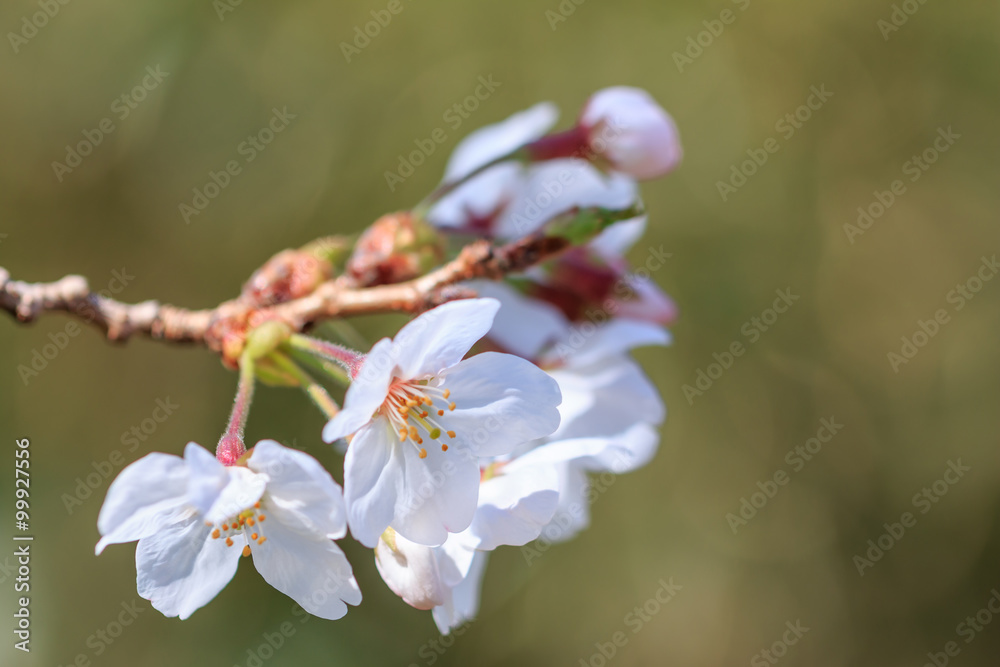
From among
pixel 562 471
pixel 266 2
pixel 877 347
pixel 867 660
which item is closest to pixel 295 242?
pixel 266 2

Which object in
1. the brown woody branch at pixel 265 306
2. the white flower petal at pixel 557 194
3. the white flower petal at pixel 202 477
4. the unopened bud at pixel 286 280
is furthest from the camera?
the white flower petal at pixel 557 194

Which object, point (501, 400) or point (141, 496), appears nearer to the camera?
point (141, 496)

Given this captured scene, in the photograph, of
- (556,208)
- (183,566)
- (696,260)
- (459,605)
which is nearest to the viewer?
(183,566)

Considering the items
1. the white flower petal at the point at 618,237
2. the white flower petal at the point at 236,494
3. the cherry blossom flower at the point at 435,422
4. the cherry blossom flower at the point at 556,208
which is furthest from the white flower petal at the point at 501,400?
the white flower petal at the point at 618,237

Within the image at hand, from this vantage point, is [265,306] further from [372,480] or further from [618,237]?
[618,237]

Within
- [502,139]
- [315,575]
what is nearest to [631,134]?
[502,139]

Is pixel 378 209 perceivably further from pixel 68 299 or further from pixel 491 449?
pixel 491 449

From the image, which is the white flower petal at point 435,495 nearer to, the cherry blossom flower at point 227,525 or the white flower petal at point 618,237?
the cherry blossom flower at point 227,525
